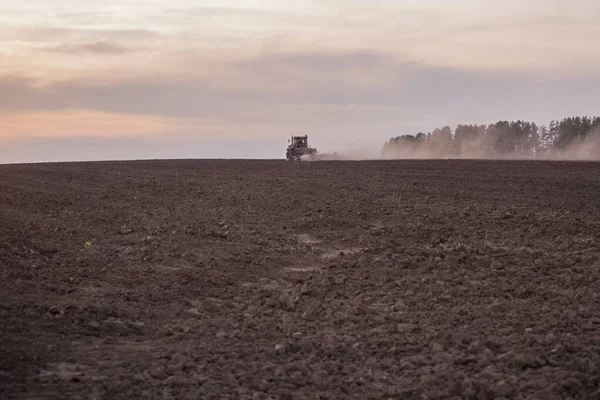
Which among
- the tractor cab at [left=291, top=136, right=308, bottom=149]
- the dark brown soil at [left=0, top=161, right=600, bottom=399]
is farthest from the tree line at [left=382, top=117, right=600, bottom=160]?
the dark brown soil at [left=0, top=161, right=600, bottom=399]

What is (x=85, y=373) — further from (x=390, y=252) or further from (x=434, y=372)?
(x=390, y=252)

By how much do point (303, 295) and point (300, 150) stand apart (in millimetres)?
41023

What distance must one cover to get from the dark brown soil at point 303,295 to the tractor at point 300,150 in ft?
93.3

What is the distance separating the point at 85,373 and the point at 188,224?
10630 mm

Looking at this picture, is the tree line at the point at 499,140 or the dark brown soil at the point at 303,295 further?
the tree line at the point at 499,140

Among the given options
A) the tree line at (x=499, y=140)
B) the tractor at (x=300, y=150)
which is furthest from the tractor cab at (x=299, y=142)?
the tree line at (x=499, y=140)

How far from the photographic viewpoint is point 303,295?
11.6 m

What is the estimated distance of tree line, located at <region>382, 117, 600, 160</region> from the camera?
251ft

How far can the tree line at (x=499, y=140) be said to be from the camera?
7656 centimetres

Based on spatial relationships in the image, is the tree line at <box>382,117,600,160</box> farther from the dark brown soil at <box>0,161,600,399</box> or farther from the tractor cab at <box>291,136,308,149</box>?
the dark brown soil at <box>0,161,600,399</box>

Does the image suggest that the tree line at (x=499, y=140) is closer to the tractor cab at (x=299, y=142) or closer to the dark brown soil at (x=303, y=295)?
the tractor cab at (x=299, y=142)

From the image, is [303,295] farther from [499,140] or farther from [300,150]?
[499,140]

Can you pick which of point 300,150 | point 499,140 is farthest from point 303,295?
point 499,140

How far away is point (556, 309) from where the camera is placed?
399 inches
